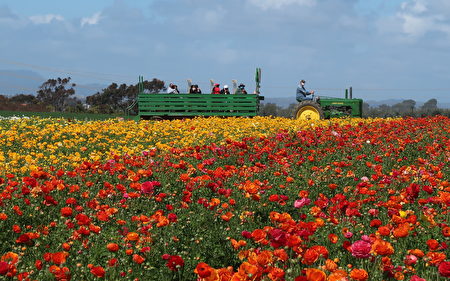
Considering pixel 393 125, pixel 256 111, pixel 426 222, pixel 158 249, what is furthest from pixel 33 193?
pixel 256 111

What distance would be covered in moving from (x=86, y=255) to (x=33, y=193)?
1.58 meters

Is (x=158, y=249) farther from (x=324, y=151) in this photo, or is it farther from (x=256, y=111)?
(x=256, y=111)

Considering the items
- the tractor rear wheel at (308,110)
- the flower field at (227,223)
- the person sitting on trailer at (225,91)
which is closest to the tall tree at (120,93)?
the person sitting on trailer at (225,91)

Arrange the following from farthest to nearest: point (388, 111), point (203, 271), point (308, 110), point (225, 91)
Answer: point (388, 111) → point (225, 91) → point (308, 110) → point (203, 271)

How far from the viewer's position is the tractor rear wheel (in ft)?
62.0

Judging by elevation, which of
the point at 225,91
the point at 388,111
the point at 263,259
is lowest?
the point at 388,111

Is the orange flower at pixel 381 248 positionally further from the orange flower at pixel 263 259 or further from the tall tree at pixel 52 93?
the tall tree at pixel 52 93

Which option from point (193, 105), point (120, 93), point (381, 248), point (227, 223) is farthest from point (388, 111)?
point (381, 248)

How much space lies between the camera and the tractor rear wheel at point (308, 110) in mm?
18906

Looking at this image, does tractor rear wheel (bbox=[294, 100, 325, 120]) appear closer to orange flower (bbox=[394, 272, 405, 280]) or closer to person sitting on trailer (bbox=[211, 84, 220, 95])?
person sitting on trailer (bbox=[211, 84, 220, 95])

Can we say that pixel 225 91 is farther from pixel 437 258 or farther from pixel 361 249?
pixel 361 249

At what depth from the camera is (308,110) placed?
760 inches

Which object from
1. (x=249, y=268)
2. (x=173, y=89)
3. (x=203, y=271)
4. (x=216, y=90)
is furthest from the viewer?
(x=216, y=90)

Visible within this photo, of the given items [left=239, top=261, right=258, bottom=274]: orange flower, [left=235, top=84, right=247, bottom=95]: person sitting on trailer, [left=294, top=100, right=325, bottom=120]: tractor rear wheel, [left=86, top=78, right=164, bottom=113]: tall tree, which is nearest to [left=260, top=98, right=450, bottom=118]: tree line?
[left=235, top=84, right=247, bottom=95]: person sitting on trailer
